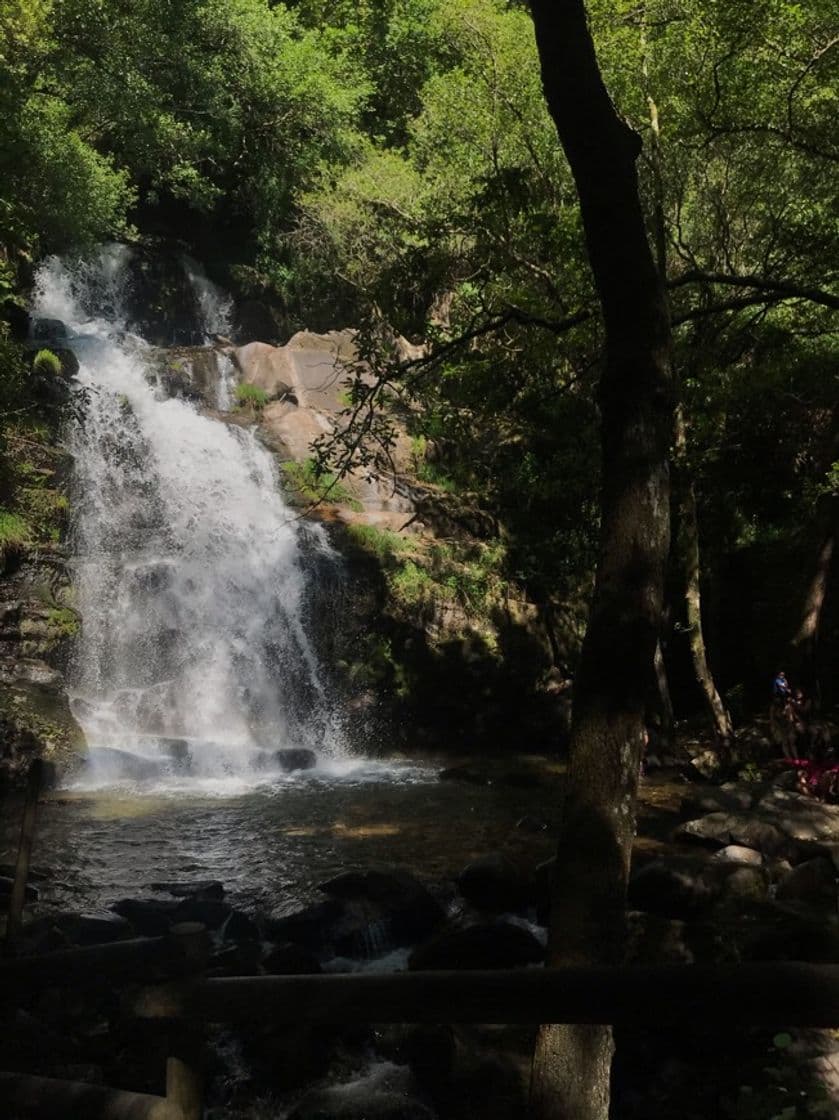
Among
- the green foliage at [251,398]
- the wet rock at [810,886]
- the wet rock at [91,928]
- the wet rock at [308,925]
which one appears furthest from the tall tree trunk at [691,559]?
the green foliage at [251,398]

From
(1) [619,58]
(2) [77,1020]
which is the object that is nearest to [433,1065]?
(2) [77,1020]

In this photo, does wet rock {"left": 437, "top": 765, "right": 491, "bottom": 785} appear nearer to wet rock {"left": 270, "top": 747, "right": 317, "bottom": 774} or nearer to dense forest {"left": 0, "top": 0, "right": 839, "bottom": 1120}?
dense forest {"left": 0, "top": 0, "right": 839, "bottom": 1120}

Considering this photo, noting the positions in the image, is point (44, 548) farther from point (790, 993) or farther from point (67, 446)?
point (790, 993)

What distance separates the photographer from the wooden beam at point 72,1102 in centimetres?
276

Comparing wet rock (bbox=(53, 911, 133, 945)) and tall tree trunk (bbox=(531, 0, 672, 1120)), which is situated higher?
tall tree trunk (bbox=(531, 0, 672, 1120))

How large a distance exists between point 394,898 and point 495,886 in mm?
1072

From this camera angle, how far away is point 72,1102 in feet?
9.57

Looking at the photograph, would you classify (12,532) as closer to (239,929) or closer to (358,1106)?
(239,929)

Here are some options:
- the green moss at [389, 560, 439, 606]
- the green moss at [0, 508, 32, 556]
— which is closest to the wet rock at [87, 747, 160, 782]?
the green moss at [0, 508, 32, 556]

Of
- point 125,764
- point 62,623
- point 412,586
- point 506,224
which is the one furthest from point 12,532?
point 506,224

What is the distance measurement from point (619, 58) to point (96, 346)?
14.4 m

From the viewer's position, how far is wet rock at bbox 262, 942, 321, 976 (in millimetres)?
6555

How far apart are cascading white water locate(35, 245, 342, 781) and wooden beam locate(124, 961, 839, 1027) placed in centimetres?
1173

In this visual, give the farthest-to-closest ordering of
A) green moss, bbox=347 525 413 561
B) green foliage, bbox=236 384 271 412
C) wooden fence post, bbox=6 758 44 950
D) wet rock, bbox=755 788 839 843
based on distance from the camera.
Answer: green foliage, bbox=236 384 271 412
green moss, bbox=347 525 413 561
wet rock, bbox=755 788 839 843
wooden fence post, bbox=6 758 44 950
